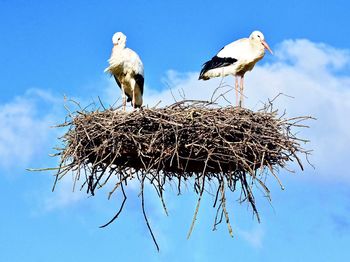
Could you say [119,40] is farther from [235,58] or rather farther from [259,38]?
[259,38]

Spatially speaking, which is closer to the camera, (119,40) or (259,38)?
(119,40)

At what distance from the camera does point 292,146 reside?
25.5 feet

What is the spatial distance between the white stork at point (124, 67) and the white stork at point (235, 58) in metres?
0.70

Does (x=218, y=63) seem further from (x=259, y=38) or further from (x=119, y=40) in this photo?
(x=119, y=40)

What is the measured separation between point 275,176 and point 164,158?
94 centimetres

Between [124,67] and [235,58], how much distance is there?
1.18m

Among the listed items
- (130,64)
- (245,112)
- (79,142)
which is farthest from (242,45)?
(79,142)

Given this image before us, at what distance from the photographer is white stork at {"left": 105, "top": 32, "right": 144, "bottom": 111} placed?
32.0 ft

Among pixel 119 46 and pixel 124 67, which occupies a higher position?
pixel 119 46

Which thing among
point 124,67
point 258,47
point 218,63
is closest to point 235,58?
point 218,63

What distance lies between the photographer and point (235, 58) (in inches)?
385

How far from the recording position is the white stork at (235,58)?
9766 millimetres

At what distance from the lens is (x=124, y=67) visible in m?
9.81

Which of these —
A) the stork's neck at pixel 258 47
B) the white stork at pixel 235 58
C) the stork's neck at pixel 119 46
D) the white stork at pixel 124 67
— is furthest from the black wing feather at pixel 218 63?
the stork's neck at pixel 119 46
